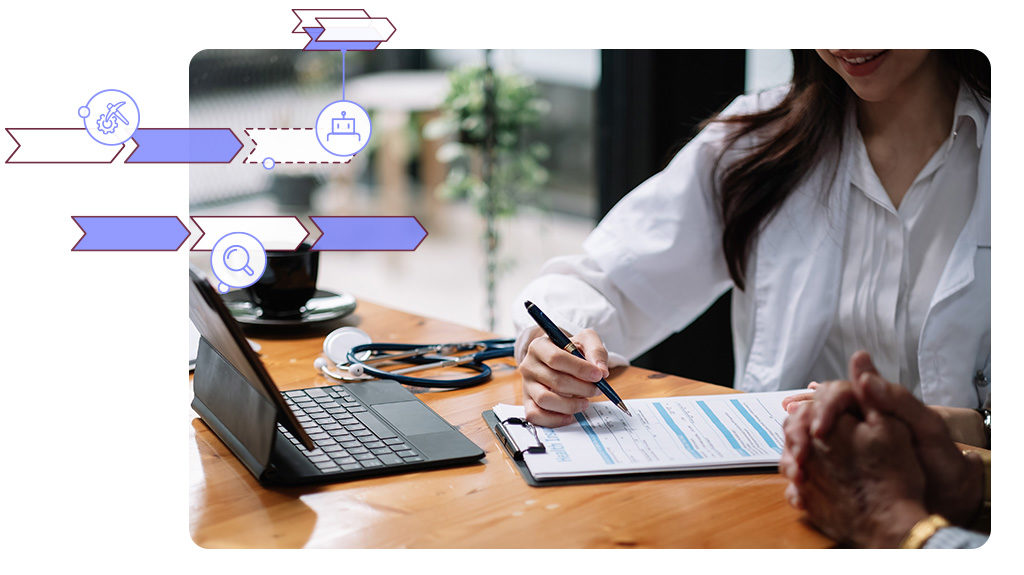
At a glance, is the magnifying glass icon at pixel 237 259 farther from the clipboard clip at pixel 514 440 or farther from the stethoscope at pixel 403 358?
the clipboard clip at pixel 514 440

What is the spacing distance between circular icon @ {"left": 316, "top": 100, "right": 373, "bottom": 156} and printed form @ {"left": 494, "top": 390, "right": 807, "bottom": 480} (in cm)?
31

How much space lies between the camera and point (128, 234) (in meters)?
0.79

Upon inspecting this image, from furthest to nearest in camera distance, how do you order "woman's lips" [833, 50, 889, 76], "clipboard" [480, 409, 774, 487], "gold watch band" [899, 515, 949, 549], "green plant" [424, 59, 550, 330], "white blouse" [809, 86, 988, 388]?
"green plant" [424, 59, 550, 330], "white blouse" [809, 86, 988, 388], "woman's lips" [833, 50, 889, 76], "clipboard" [480, 409, 774, 487], "gold watch band" [899, 515, 949, 549]

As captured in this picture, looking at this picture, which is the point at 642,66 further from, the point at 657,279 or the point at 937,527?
the point at 937,527

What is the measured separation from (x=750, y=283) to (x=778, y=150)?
0.67 ft

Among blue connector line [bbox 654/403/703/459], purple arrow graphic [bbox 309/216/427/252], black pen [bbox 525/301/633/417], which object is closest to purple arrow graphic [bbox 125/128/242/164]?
purple arrow graphic [bbox 309/216/427/252]

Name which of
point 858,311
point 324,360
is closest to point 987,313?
point 858,311

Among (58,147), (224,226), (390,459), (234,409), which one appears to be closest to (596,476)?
(390,459)

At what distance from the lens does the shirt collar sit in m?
1.10

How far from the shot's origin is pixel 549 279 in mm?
1224

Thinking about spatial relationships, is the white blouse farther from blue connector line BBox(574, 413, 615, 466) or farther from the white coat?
blue connector line BBox(574, 413, 615, 466)

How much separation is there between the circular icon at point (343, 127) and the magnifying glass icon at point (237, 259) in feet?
0.56

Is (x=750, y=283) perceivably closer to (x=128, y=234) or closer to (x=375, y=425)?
(x=375, y=425)
